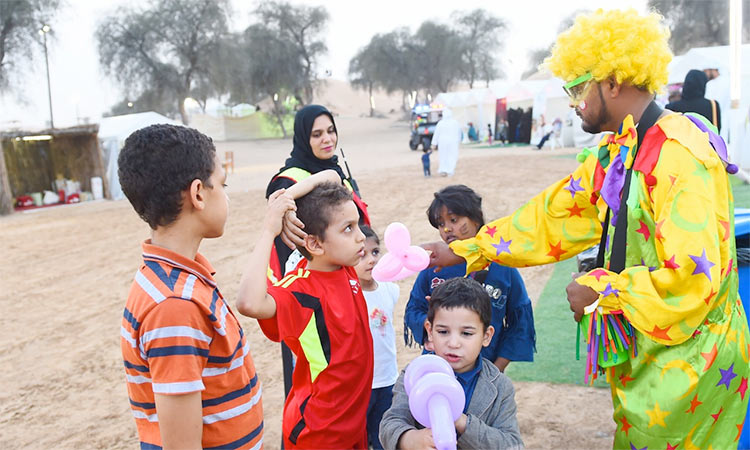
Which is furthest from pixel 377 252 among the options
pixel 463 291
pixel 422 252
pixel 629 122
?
pixel 629 122

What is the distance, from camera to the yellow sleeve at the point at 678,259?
6.97 feet

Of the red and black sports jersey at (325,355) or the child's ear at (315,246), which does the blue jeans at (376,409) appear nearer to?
the red and black sports jersey at (325,355)

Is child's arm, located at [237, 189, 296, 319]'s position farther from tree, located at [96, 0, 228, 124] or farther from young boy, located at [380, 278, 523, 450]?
tree, located at [96, 0, 228, 124]

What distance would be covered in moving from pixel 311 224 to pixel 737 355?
1.69 m

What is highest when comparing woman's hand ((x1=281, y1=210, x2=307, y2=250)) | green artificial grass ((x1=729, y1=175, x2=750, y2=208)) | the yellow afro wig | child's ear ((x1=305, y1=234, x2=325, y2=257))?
the yellow afro wig

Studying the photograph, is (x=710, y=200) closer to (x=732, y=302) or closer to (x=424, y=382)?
(x=732, y=302)

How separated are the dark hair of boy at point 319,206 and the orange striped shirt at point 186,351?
53 cm

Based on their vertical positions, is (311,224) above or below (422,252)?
above

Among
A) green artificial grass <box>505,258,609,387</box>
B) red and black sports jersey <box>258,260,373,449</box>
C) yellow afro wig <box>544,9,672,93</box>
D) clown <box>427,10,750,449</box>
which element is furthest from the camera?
green artificial grass <box>505,258,609,387</box>

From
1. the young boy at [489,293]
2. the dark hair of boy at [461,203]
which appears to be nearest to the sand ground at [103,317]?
the young boy at [489,293]

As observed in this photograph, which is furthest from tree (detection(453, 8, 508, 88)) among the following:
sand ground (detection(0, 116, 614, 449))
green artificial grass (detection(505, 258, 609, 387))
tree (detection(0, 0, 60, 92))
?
green artificial grass (detection(505, 258, 609, 387))

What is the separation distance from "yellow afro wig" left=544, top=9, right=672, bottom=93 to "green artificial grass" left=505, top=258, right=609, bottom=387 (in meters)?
2.61

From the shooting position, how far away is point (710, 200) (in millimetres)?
2166

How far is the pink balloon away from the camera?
2.95m
